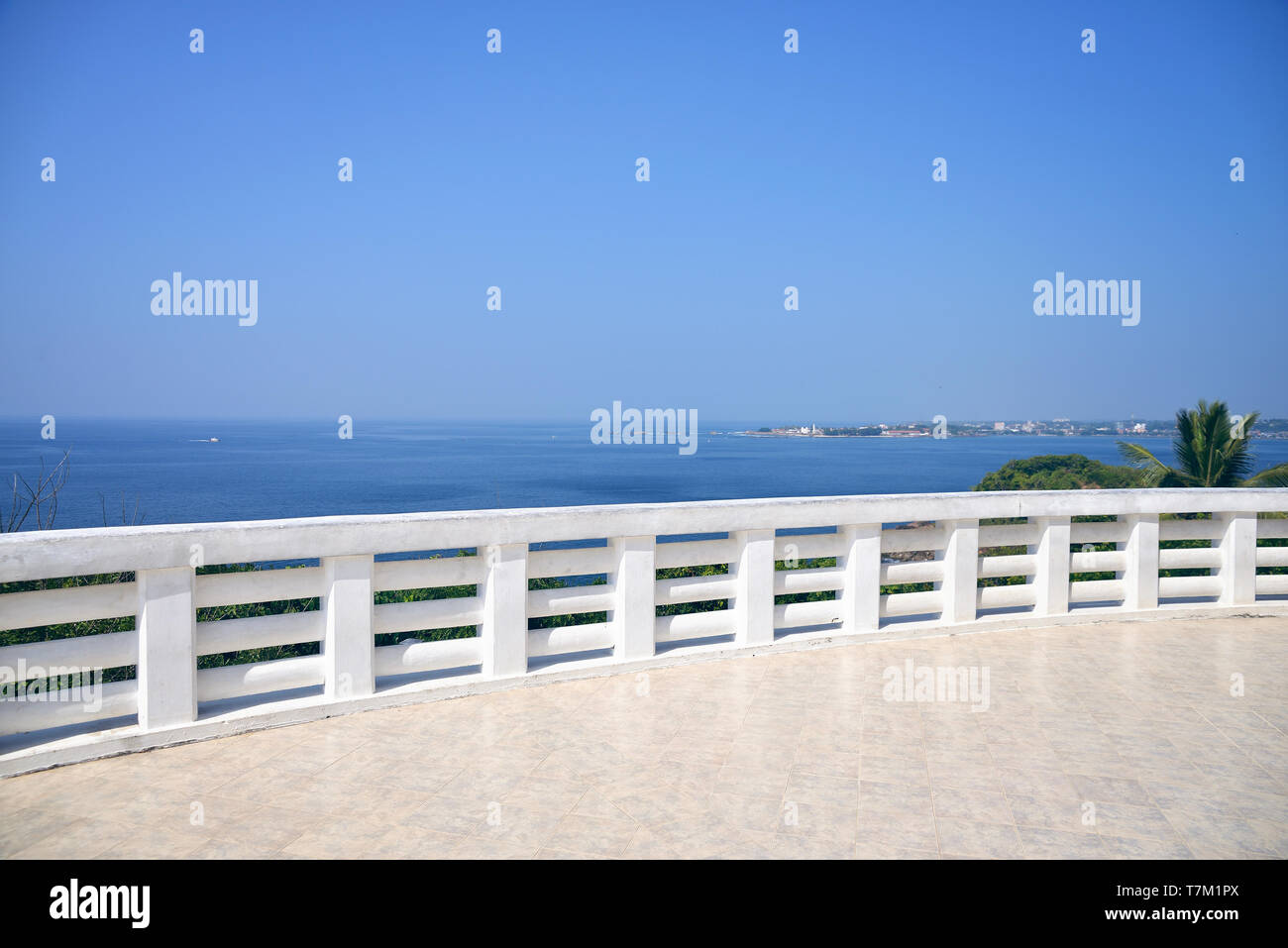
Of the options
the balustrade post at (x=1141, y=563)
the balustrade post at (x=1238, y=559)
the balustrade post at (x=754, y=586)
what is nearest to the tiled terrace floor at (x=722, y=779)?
the balustrade post at (x=754, y=586)

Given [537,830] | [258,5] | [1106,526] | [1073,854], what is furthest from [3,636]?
[258,5]

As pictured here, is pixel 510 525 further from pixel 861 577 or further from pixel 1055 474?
pixel 1055 474

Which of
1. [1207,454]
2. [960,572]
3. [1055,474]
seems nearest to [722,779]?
[960,572]

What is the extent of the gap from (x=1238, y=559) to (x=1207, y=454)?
719 inches

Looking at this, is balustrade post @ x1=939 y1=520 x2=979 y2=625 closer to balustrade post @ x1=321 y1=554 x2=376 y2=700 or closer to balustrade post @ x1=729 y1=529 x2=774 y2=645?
balustrade post @ x1=729 y1=529 x2=774 y2=645

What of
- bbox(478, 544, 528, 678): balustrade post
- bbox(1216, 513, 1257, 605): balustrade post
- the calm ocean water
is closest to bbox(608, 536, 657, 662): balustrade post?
bbox(478, 544, 528, 678): balustrade post

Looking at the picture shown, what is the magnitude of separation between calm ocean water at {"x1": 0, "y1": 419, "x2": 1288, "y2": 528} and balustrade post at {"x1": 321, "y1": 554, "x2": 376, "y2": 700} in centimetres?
4158

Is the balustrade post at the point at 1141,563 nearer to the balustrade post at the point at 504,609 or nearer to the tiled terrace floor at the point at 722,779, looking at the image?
the tiled terrace floor at the point at 722,779

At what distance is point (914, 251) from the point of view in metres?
103

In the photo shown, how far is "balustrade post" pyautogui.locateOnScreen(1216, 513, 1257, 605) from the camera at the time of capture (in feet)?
24.3

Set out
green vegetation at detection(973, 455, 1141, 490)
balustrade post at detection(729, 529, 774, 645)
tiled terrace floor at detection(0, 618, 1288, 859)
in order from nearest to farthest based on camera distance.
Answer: tiled terrace floor at detection(0, 618, 1288, 859)
balustrade post at detection(729, 529, 774, 645)
green vegetation at detection(973, 455, 1141, 490)
